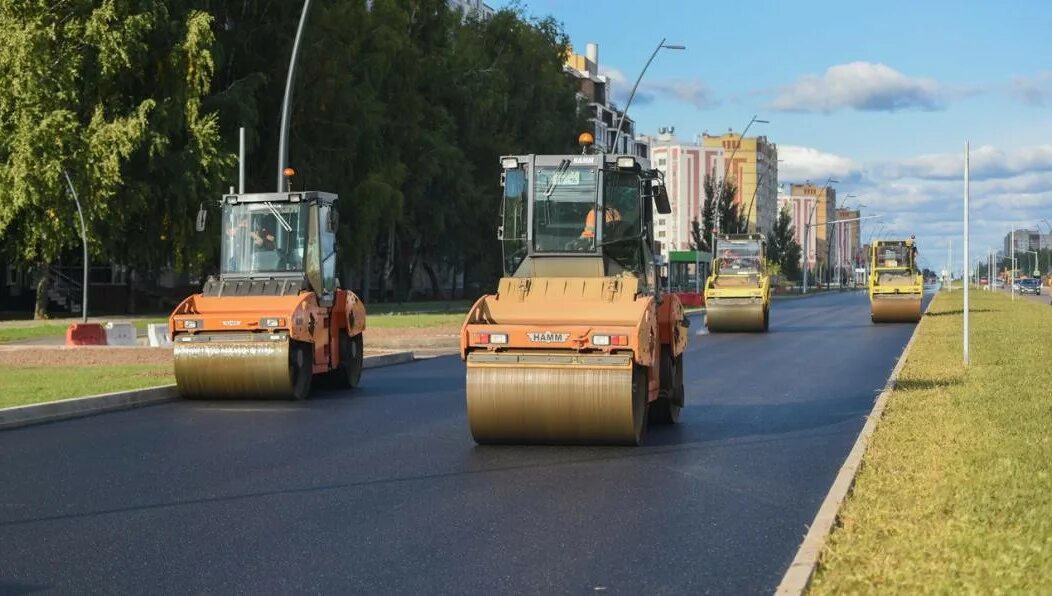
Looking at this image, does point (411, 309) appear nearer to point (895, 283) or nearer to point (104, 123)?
point (104, 123)

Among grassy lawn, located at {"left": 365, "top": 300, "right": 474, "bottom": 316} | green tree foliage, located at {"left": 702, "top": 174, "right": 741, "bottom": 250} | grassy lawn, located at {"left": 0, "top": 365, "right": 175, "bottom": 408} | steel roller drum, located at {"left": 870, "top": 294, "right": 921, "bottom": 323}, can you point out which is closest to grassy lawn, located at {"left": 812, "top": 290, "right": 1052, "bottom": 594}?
grassy lawn, located at {"left": 0, "top": 365, "right": 175, "bottom": 408}

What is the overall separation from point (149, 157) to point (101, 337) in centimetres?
1310

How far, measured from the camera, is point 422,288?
9369 centimetres

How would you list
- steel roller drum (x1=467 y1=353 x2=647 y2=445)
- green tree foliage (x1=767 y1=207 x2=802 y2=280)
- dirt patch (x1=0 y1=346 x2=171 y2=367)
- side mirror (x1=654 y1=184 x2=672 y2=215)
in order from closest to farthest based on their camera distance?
steel roller drum (x1=467 y1=353 x2=647 y2=445), side mirror (x1=654 y1=184 x2=672 y2=215), dirt patch (x1=0 y1=346 x2=171 y2=367), green tree foliage (x1=767 y1=207 x2=802 y2=280)

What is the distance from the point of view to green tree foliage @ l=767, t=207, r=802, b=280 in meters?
126

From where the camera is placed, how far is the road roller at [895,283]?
43.3 meters

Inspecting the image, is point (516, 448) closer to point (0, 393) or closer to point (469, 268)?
point (0, 393)

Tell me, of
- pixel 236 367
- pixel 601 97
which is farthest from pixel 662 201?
pixel 601 97

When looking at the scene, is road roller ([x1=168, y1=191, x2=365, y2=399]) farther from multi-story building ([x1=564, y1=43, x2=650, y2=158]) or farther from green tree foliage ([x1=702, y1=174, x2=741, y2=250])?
multi-story building ([x1=564, y1=43, x2=650, y2=158])

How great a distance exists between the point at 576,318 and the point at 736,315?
2534 centimetres

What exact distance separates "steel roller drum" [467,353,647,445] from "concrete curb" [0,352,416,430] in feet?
18.1

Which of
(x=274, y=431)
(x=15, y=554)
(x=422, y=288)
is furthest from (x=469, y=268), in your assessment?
(x=15, y=554)

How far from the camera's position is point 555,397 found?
12.2 meters

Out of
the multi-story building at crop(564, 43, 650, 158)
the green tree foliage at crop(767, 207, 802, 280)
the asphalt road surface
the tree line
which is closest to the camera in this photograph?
the asphalt road surface
